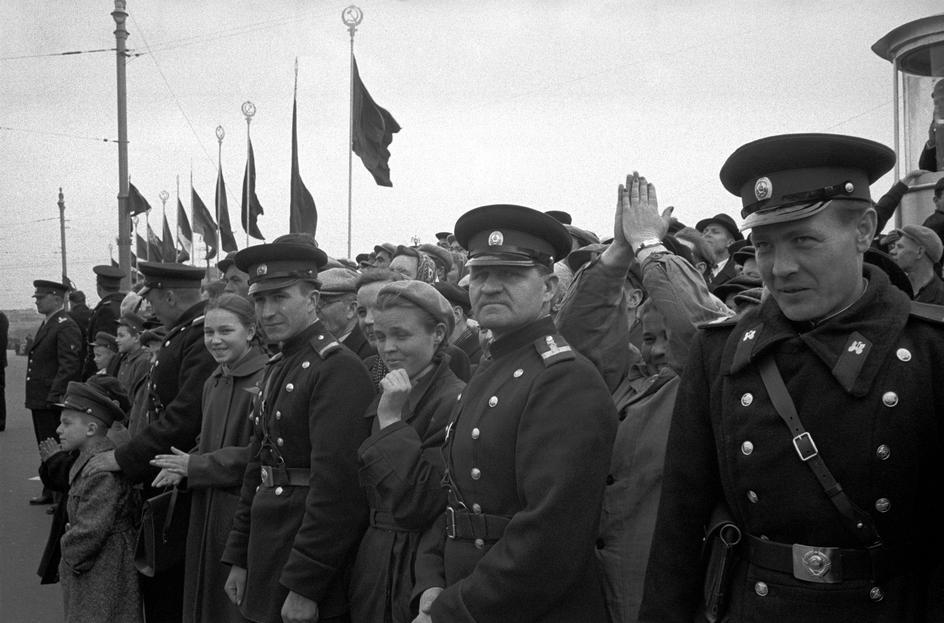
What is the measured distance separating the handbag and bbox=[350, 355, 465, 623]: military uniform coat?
1.81 m

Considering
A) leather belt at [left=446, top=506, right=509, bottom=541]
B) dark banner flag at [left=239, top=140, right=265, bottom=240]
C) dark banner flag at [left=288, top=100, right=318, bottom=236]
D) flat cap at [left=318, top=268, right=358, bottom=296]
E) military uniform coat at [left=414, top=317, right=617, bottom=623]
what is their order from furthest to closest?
dark banner flag at [left=239, top=140, right=265, bottom=240] < dark banner flag at [left=288, top=100, right=318, bottom=236] < flat cap at [left=318, top=268, right=358, bottom=296] < leather belt at [left=446, top=506, right=509, bottom=541] < military uniform coat at [left=414, top=317, right=617, bottom=623]

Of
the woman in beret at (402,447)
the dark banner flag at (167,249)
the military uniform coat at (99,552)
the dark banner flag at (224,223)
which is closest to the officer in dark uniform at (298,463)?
the woman in beret at (402,447)

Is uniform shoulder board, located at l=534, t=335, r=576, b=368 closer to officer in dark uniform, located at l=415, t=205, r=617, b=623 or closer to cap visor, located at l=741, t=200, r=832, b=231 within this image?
officer in dark uniform, located at l=415, t=205, r=617, b=623

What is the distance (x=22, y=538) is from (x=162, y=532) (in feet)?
13.4

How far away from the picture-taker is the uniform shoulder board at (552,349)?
9.32ft

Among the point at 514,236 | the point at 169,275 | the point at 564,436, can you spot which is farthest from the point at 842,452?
the point at 169,275

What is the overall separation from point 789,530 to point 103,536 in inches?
169

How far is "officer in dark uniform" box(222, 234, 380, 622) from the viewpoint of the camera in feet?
11.9

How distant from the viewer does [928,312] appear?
1.94m

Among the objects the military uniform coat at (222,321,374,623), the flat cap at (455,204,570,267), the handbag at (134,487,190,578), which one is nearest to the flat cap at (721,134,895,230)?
the flat cap at (455,204,570,267)

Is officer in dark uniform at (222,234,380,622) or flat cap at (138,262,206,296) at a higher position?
flat cap at (138,262,206,296)

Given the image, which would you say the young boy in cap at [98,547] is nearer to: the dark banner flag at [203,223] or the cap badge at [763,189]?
the cap badge at [763,189]

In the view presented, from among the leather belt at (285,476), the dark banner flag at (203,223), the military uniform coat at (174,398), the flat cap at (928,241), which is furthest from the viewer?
the dark banner flag at (203,223)

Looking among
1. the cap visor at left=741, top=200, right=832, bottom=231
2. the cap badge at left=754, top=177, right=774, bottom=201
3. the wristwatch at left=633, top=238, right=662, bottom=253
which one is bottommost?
the wristwatch at left=633, top=238, right=662, bottom=253
